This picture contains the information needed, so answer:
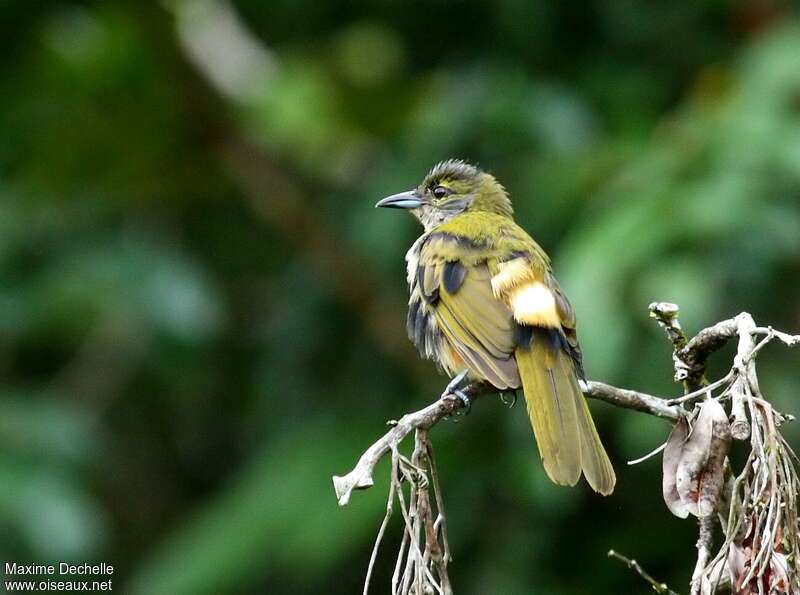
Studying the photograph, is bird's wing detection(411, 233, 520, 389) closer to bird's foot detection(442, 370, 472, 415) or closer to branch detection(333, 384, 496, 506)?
bird's foot detection(442, 370, 472, 415)

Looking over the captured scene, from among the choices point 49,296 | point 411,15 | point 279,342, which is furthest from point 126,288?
point 411,15

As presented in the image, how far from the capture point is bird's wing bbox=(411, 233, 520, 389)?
3699 millimetres

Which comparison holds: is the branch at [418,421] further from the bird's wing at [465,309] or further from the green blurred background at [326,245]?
the green blurred background at [326,245]

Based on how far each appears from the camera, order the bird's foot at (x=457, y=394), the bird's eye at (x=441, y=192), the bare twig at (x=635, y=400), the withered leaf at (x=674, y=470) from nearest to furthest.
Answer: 1. the withered leaf at (x=674, y=470)
2. the bare twig at (x=635, y=400)
3. the bird's foot at (x=457, y=394)
4. the bird's eye at (x=441, y=192)

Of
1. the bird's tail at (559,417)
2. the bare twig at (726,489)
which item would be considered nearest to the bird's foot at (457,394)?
the bird's tail at (559,417)

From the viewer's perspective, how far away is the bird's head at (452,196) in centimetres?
529

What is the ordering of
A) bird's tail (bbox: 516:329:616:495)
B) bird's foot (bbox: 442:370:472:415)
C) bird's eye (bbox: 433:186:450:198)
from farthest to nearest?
bird's eye (bbox: 433:186:450:198), bird's foot (bbox: 442:370:472:415), bird's tail (bbox: 516:329:616:495)

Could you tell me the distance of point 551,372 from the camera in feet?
11.8

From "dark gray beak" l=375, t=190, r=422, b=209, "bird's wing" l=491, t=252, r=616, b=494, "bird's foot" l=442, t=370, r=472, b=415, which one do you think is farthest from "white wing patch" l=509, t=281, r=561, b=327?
"dark gray beak" l=375, t=190, r=422, b=209

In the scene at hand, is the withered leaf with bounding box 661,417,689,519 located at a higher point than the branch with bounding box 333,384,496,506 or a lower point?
lower

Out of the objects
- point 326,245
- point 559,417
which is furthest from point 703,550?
point 326,245

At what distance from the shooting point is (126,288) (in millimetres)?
6242

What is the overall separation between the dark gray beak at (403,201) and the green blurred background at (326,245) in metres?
0.57

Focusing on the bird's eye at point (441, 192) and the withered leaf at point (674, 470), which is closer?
the withered leaf at point (674, 470)
